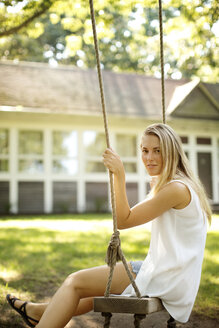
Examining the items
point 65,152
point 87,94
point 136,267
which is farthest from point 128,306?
point 87,94

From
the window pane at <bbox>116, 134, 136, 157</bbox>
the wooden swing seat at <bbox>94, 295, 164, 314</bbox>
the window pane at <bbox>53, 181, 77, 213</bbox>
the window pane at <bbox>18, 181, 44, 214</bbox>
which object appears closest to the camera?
the wooden swing seat at <bbox>94, 295, 164, 314</bbox>

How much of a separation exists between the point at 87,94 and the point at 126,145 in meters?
2.33

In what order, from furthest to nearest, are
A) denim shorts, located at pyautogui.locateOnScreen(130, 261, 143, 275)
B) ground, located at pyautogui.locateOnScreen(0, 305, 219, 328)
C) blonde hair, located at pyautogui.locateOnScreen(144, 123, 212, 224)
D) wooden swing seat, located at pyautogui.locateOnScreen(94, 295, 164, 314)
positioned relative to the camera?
ground, located at pyautogui.locateOnScreen(0, 305, 219, 328), denim shorts, located at pyautogui.locateOnScreen(130, 261, 143, 275), blonde hair, located at pyautogui.locateOnScreen(144, 123, 212, 224), wooden swing seat, located at pyautogui.locateOnScreen(94, 295, 164, 314)

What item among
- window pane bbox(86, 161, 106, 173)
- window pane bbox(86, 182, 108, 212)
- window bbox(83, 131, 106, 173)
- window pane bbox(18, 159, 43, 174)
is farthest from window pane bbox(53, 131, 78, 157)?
window pane bbox(86, 182, 108, 212)

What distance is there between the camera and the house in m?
11.8

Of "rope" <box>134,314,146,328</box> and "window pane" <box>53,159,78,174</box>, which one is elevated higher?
"window pane" <box>53,159,78,174</box>

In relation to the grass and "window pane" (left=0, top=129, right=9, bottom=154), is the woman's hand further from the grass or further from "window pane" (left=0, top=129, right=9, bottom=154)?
"window pane" (left=0, top=129, right=9, bottom=154)

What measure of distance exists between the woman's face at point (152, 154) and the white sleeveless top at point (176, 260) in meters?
0.22

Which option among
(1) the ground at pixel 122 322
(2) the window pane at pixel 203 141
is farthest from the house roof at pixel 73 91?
(1) the ground at pixel 122 322

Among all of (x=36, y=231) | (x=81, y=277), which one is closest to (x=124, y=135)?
(x=36, y=231)

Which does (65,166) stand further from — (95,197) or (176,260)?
(176,260)

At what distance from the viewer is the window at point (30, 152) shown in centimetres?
1198

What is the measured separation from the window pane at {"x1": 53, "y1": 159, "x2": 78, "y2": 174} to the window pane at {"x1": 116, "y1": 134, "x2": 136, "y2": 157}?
5.48 feet

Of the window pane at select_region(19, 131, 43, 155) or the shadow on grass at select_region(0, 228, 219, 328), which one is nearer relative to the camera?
the shadow on grass at select_region(0, 228, 219, 328)
